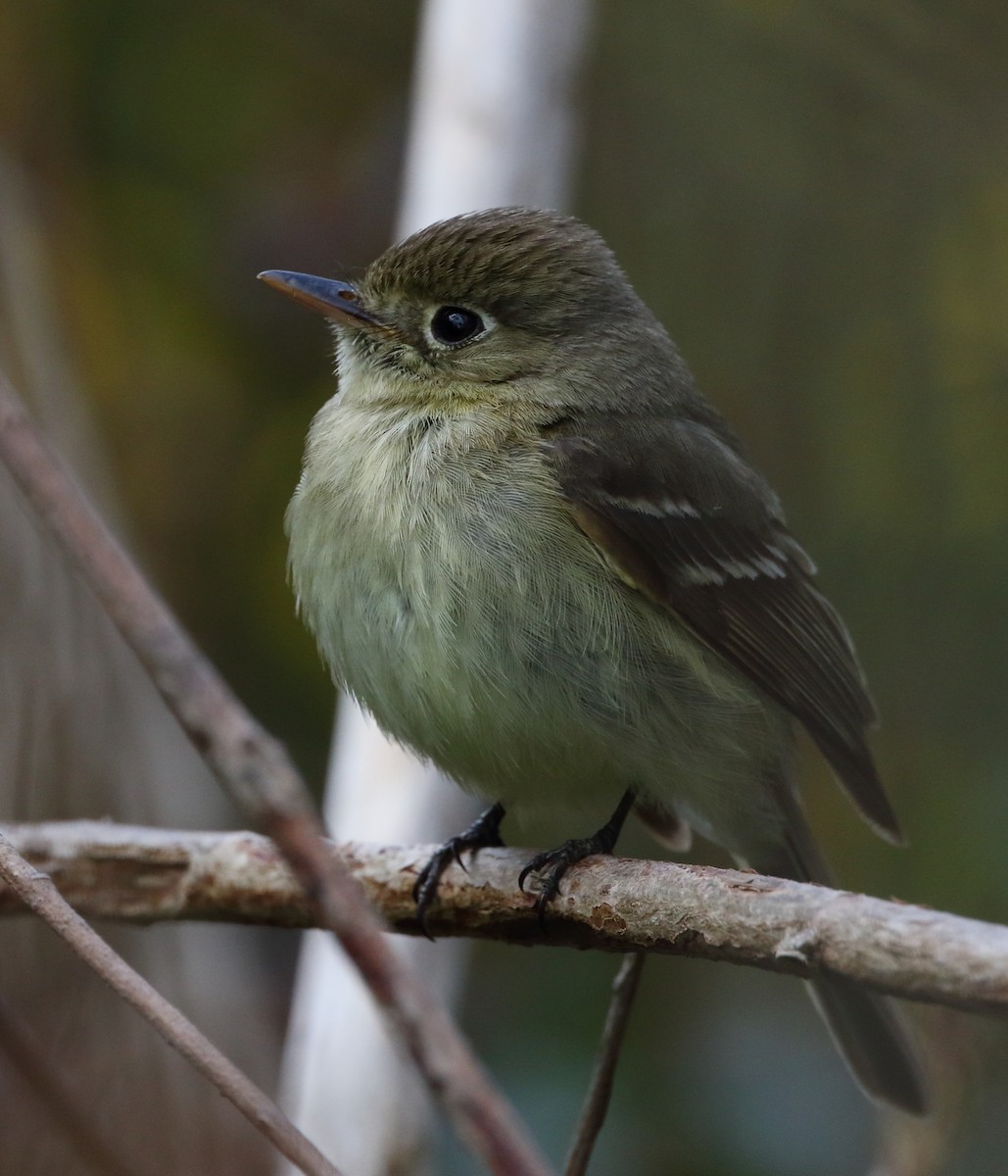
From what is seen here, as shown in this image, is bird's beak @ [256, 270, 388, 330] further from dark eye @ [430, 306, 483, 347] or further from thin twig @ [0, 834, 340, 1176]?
thin twig @ [0, 834, 340, 1176]

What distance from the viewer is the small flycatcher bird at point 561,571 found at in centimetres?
326

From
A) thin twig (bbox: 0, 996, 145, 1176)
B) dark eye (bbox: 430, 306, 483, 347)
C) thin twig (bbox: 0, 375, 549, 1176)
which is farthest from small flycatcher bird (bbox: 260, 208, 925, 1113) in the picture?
thin twig (bbox: 0, 375, 549, 1176)

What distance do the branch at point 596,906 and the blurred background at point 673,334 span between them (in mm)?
726

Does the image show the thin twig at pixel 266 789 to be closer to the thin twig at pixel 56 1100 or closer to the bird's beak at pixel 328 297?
the thin twig at pixel 56 1100

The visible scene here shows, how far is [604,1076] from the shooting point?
100 inches

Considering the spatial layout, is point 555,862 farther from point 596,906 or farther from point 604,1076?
point 604,1076

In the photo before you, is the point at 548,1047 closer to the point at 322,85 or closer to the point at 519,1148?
the point at 519,1148

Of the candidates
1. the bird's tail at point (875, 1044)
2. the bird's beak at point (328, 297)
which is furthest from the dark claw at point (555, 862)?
the bird's beak at point (328, 297)

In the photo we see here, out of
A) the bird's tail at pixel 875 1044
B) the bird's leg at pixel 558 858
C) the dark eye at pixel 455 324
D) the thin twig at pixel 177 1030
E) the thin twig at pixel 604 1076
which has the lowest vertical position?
the bird's tail at pixel 875 1044

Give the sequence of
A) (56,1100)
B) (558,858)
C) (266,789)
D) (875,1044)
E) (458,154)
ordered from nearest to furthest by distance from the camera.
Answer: (266,789) → (56,1100) → (558,858) → (875,1044) → (458,154)

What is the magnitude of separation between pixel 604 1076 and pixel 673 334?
172 inches

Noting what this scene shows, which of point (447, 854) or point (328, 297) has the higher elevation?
point (328, 297)

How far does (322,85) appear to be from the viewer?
618 centimetres

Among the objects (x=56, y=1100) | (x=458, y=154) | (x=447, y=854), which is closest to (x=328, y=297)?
(x=458, y=154)
